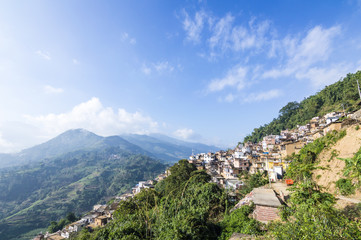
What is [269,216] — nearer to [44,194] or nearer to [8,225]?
[8,225]

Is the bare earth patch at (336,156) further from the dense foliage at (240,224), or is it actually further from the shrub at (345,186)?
the dense foliage at (240,224)

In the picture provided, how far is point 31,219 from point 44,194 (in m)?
47.7

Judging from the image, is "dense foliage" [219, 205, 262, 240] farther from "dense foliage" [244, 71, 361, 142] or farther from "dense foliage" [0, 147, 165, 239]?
"dense foliage" [0, 147, 165, 239]

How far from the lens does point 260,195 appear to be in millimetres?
9305

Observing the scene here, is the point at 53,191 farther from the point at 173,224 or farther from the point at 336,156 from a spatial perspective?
the point at 336,156

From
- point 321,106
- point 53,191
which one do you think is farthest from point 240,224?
point 53,191

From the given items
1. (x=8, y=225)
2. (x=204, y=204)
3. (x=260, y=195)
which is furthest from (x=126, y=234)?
(x=8, y=225)

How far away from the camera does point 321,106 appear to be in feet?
160

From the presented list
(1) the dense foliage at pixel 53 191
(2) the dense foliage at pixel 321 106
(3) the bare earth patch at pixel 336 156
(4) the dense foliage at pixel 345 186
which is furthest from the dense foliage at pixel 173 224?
(1) the dense foliage at pixel 53 191

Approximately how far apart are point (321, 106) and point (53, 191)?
147 metres

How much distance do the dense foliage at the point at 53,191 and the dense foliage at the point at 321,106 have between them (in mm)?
75893

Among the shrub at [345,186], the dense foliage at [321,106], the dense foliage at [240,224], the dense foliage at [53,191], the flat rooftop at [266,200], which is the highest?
the dense foliage at [321,106]

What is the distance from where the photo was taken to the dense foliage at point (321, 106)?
1464 inches

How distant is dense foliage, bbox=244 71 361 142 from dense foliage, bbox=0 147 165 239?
75893 millimetres
